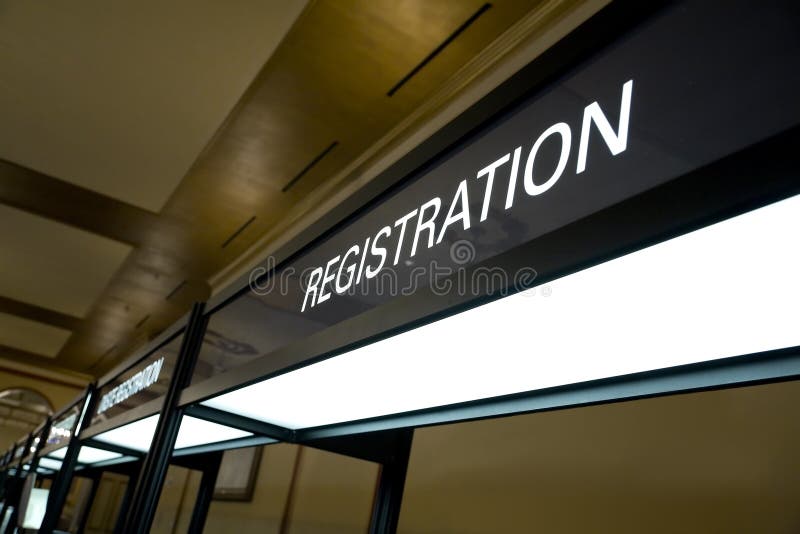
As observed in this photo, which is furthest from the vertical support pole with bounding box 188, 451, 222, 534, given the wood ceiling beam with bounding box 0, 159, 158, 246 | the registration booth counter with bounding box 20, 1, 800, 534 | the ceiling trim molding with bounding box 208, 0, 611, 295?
the wood ceiling beam with bounding box 0, 159, 158, 246

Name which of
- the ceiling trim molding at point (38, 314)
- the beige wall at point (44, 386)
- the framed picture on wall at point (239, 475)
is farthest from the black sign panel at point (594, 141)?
the beige wall at point (44, 386)

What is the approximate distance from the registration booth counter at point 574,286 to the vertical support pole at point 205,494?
633mm

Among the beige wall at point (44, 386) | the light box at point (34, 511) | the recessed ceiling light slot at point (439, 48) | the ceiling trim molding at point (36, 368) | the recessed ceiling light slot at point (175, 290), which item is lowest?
the light box at point (34, 511)

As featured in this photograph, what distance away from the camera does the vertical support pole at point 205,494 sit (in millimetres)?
2332

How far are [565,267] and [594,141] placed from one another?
0.13 meters

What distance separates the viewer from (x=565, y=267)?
24.4 inches

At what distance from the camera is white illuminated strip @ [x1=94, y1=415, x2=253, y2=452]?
1.82 meters

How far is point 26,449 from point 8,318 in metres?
5.63

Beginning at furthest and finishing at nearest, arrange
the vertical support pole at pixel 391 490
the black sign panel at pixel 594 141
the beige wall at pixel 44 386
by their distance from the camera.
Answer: the beige wall at pixel 44 386, the vertical support pole at pixel 391 490, the black sign panel at pixel 594 141

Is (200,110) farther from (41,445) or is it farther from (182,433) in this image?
(182,433)

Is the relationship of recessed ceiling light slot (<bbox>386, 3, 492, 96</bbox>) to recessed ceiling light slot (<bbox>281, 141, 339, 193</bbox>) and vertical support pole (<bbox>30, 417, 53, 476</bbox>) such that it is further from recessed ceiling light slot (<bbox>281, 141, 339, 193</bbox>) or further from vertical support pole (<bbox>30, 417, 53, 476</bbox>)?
vertical support pole (<bbox>30, 417, 53, 476</bbox>)

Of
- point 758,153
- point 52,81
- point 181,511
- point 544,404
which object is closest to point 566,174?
point 758,153

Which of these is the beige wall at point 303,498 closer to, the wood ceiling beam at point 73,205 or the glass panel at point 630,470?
the glass panel at point 630,470

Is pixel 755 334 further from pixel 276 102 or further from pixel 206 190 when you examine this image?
pixel 206 190
